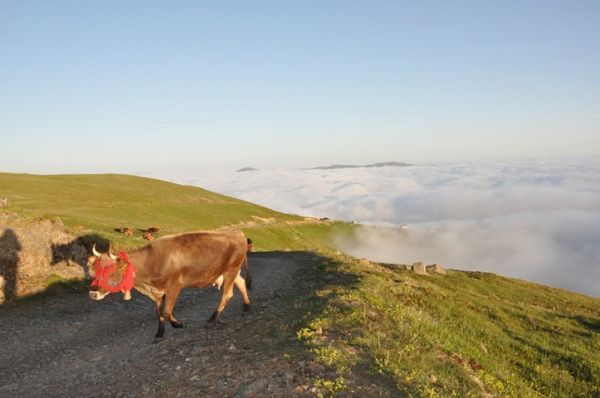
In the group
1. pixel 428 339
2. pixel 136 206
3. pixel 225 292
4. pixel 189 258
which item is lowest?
pixel 136 206

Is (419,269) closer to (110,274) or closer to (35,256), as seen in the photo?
(35,256)

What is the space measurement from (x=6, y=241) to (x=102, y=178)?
109m

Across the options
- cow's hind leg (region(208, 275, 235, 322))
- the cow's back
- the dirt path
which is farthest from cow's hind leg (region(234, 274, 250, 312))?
the cow's back

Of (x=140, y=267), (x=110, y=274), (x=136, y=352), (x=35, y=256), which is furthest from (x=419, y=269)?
(x=110, y=274)

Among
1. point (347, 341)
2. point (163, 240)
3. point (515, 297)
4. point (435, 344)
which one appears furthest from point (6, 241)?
point (515, 297)

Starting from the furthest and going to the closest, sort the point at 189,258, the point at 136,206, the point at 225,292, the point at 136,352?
the point at 136,206, the point at 225,292, the point at 189,258, the point at 136,352

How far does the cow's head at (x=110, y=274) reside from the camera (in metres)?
12.5

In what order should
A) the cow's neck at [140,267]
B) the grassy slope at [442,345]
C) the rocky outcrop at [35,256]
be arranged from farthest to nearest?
the rocky outcrop at [35,256]
the cow's neck at [140,267]
the grassy slope at [442,345]

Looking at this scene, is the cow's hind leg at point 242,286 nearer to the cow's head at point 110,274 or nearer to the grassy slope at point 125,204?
the cow's head at point 110,274

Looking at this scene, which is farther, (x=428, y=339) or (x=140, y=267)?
(x=140, y=267)

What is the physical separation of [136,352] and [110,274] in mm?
2881

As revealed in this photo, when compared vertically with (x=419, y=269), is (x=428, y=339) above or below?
above

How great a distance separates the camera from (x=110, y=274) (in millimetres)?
12625

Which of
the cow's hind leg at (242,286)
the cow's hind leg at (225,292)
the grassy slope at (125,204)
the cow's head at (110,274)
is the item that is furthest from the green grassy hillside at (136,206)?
the cow's head at (110,274)
